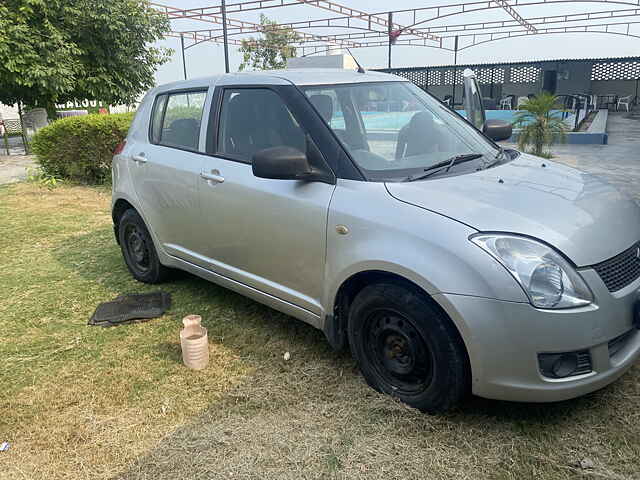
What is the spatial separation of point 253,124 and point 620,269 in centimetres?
221

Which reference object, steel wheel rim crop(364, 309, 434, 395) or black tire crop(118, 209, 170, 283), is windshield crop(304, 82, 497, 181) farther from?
black tire crop(118, 209, 170, 283)

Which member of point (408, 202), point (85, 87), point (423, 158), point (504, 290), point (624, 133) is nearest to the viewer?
point (504, 290)

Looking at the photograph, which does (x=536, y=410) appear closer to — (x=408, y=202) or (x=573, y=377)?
(x=573, y=377)

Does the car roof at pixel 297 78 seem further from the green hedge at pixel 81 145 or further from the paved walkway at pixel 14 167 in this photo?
the paved walkway at pixel 14 167

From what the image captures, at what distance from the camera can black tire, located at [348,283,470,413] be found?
2457 mm

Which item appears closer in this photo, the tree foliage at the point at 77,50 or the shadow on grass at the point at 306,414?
the shadow on grass at the point at 306,414

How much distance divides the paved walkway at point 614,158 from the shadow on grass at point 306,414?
17.9 feet

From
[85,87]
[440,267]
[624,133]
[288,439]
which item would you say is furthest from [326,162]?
[624,133]

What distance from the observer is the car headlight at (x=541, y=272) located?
7.45 ft

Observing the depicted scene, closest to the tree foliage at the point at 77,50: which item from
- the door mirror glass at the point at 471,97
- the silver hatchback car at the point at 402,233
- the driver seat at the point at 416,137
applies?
the door mirror glass at the point at 471,97

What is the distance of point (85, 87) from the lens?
1404 centimetres

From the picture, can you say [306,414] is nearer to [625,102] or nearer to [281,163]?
[281,163]

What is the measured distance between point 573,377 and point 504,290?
0.54 meters

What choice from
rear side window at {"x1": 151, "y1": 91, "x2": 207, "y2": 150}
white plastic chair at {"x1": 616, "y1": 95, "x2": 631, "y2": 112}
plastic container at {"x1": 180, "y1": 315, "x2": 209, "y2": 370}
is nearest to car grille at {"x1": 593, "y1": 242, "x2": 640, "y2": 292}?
plastic container at {"x1": 180, "y1": 315, "x2": 209, "y2": 370}
